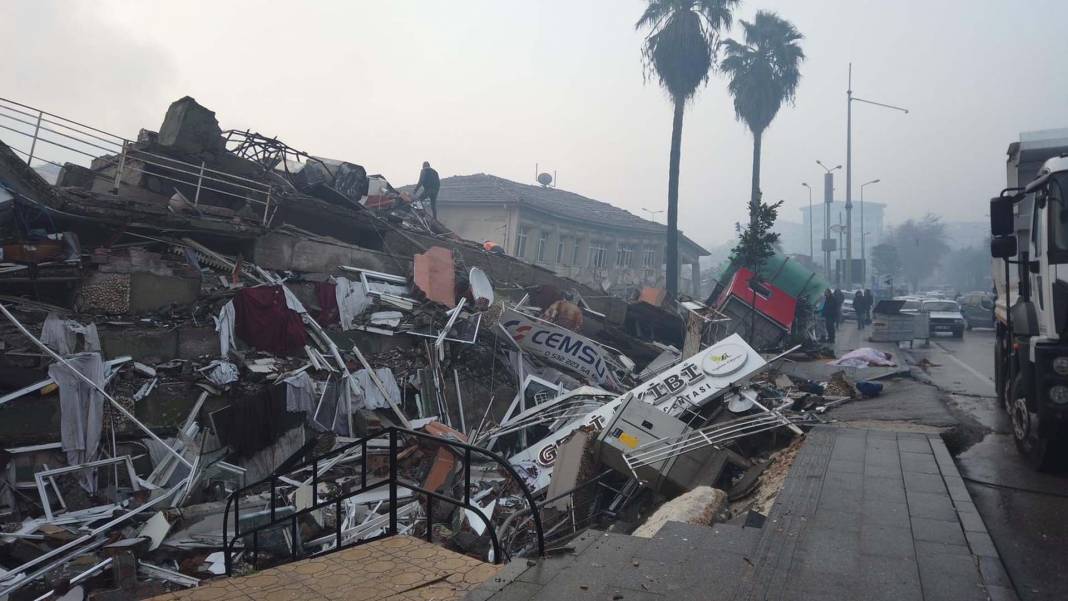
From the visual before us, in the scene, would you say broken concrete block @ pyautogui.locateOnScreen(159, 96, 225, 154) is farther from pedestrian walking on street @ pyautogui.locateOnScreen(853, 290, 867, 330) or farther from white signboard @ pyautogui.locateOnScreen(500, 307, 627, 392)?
pedestrian walking on street @ pyautogui.locateOnScreen(853, 290, 867, 330)

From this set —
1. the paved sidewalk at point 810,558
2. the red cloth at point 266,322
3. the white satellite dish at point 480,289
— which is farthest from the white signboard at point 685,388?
the white satellite dish at point 480,289

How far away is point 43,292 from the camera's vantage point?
38.9ft

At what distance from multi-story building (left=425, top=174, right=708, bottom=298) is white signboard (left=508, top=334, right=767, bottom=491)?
19.6 meters

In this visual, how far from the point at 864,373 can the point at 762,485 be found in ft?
26.1

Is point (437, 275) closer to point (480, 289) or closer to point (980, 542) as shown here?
point (480, 289)

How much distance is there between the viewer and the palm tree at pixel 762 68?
3525 cm

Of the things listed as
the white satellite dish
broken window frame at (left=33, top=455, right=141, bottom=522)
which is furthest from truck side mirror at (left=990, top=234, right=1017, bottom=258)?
broken window frame at (left=33, top=455, right=141, bottom=522)

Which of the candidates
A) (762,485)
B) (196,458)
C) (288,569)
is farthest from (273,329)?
(762,485)

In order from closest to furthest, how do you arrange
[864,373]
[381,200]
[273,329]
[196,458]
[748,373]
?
[748,373] < [196,458] < [273,329] < [864,373] < [381,200]

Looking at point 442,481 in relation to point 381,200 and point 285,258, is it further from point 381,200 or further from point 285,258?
point 381,200

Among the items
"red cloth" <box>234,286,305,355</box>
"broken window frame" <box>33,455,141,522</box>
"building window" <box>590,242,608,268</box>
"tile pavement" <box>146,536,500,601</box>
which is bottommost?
"broken window frame" <box>33,455,141,522</box>

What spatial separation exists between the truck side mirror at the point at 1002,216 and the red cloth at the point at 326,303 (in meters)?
11.6

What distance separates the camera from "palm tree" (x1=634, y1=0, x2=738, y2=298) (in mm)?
26125

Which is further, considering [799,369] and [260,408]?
[799,369]
